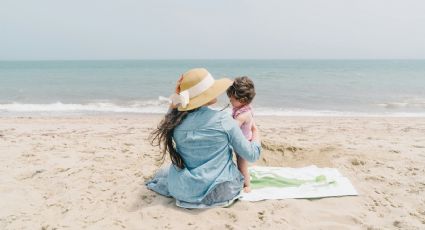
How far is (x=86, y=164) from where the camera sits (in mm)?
5031

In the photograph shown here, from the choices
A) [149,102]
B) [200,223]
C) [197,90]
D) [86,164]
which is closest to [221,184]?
[200,223]

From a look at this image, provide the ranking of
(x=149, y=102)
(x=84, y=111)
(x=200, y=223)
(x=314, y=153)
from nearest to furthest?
(x=200, y=223)
(x=314, y=153)
(x=84, y=111)
(x=149, y=102)

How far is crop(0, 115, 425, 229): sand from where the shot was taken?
341cm

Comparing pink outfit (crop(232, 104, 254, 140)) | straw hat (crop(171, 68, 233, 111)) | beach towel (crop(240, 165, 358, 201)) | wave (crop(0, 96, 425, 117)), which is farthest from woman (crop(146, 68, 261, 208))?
wave (crop(0, 96, 425, 117))

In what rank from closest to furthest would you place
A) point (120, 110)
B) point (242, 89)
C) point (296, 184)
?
point (242, 89)
point (296, 184)
point (120, 110)

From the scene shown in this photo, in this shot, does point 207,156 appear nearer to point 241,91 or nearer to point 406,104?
point 241,91

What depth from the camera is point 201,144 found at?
3416 millimetres

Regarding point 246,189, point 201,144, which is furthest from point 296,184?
point 201,144

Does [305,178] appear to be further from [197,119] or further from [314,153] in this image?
[197,119]

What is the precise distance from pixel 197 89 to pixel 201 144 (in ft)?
1.65

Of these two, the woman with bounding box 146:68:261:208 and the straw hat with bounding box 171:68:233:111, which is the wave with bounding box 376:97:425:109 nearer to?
the woman with bounding box 146:68:261:208

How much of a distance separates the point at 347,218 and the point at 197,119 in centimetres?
165

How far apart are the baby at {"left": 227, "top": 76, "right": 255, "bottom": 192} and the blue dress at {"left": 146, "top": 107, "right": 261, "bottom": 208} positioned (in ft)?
0.89

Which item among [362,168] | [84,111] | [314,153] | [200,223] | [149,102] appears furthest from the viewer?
[149,102]
